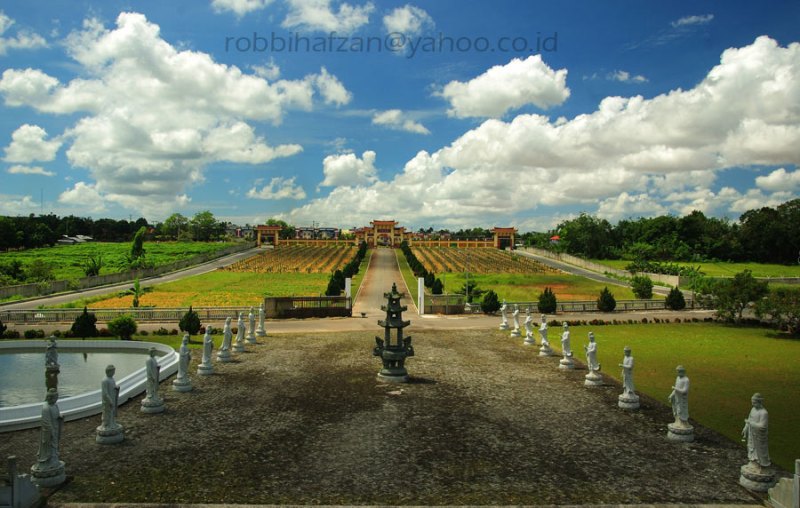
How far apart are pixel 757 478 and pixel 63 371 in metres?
19.7

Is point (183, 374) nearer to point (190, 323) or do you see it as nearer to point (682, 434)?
point (190, 323)

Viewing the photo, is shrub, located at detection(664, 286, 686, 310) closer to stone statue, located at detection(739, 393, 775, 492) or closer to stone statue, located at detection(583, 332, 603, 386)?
stone statue, located at detection(583, 332, 603, 386)

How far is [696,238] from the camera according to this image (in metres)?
106

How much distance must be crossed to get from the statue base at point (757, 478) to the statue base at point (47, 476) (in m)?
12.2

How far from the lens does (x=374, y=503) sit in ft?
29.9

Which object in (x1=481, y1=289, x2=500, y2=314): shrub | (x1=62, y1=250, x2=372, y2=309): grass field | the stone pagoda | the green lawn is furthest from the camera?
(x1=62, y1=250, x2=372, y2=309): grass field

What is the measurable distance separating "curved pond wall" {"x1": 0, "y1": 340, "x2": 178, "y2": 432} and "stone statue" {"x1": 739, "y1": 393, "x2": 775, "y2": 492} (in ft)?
46.8

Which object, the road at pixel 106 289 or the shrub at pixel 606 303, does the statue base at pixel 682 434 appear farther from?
the road at pixel 106 289

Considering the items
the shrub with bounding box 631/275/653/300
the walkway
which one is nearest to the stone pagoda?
the walkway

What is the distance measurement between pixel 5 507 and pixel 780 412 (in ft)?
57.6

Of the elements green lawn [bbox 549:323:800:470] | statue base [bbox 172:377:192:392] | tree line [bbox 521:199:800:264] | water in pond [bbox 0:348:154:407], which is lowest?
green lawn [bbox 549:323:800:470]

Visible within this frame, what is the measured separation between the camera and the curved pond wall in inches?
495

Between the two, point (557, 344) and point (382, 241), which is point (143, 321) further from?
point (382, 241)

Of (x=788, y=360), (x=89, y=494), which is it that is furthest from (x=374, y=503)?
(x=788, y=360)
